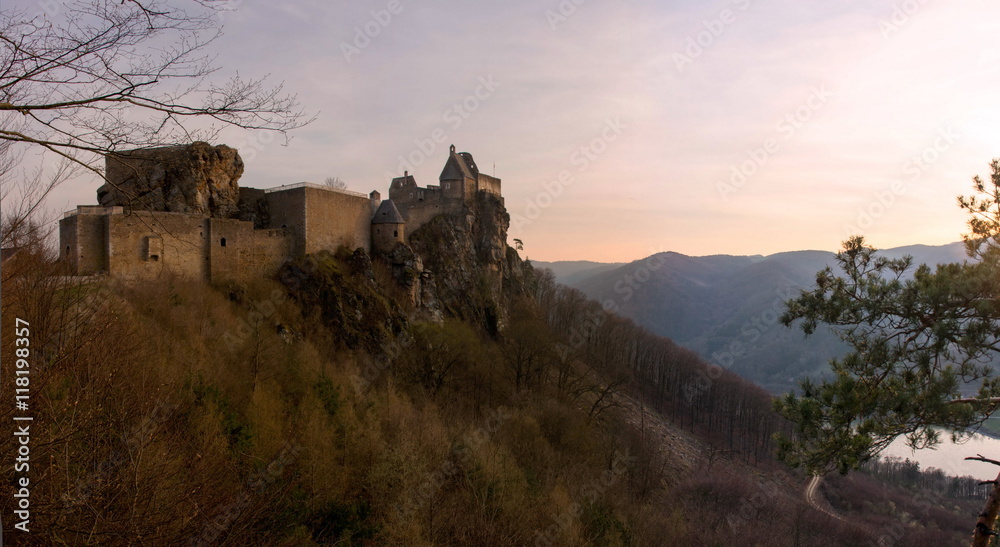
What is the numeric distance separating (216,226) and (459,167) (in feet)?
58.8

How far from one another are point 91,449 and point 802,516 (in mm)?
34776

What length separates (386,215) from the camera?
28562 mm

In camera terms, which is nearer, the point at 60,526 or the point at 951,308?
the point at 60,526

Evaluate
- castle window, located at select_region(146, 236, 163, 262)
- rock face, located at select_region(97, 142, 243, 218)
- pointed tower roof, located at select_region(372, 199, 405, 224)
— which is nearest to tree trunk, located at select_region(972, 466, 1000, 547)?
rock face, located at select_region(97, 142, 243, 218)

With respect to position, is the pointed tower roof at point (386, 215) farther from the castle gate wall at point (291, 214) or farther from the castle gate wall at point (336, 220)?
the castle gate wall at point (291, 214)

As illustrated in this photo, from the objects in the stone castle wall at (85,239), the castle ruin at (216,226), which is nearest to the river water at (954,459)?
the castle ruin at (216,226)

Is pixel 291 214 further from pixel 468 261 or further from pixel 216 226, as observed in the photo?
pixel 468 261

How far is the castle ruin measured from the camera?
1700cm

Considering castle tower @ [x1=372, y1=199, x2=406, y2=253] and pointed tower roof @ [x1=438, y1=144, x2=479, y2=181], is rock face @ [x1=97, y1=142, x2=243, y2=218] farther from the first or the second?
pointed tower roof @ [x1=438, y1=144, x2=479, y2=181]

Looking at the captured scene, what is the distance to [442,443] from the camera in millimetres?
15891

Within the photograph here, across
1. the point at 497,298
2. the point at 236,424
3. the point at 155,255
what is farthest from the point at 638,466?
the point at 155,255

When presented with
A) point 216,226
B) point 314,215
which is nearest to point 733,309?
point 314,215

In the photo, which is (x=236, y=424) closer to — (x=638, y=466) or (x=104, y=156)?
(x=104, y=156)

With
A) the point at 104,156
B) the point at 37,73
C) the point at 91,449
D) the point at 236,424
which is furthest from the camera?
the point at 236,424
